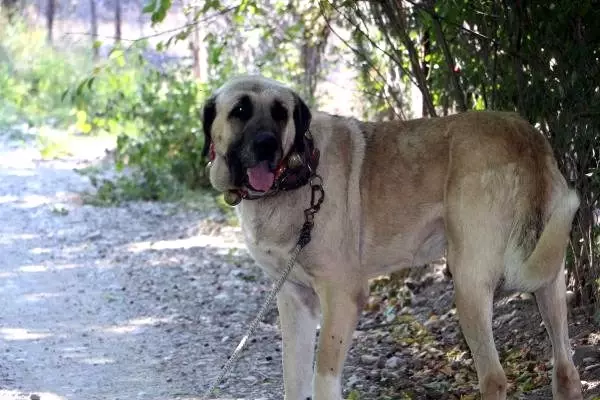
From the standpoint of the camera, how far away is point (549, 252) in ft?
14.5

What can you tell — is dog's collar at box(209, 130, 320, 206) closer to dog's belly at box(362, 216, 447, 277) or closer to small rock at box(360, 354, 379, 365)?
dog's belly at box(362, 216, 447, 277)

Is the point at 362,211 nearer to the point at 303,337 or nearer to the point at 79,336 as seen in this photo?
the point at 303,337

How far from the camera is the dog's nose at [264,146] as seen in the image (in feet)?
14.6

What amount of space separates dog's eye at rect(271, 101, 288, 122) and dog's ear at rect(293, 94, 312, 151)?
7cm

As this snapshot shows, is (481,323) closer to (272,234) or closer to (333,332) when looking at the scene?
(333,332)

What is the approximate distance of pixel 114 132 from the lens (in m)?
15.4

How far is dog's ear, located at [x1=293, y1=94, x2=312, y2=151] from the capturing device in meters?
4.68

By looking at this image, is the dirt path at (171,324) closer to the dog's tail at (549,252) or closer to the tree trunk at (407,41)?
the dog's tail at (549,252)

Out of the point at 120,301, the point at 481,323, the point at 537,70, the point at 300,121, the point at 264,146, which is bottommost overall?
the point at 120,301

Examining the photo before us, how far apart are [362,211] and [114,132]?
1109 centimetres

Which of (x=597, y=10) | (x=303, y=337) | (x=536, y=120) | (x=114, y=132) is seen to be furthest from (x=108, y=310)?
(x=114, y=132)

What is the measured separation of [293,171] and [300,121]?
0.26m

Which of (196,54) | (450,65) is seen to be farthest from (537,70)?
(196,54)

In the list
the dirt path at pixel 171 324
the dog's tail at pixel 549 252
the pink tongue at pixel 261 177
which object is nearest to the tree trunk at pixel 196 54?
the dirt path at pixel 171 324
